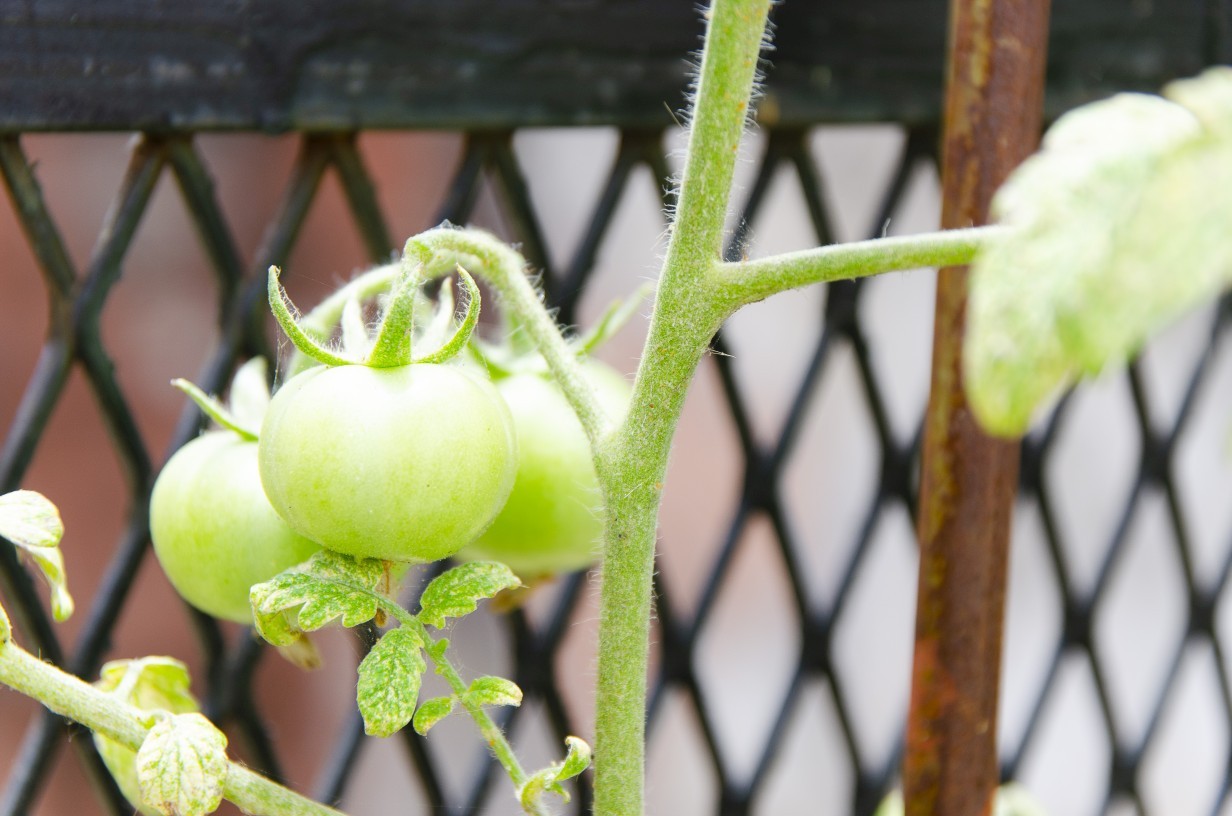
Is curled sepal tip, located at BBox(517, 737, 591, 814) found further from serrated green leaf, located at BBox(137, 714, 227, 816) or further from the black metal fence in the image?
the black metal fence

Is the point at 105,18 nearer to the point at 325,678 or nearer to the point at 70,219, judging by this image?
the point at 70,219

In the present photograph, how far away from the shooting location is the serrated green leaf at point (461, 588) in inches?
11.8

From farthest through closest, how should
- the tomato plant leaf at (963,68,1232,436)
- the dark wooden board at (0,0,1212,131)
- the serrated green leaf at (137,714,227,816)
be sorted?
1. the dark wooden board at (0,0,1212,131)
2. the serrated green leaf at (137,714,227,816)
3. the tomato plant leaf at (963,68,1232,436)

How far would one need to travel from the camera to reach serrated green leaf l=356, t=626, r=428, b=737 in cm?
28

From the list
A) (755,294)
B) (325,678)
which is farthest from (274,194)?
(755,294)

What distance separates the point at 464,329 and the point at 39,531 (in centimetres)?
12

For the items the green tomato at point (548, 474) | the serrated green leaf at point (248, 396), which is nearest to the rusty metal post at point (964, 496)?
the green tomato at point (548, 474)

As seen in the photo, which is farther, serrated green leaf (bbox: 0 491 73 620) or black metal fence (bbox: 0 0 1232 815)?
black metal fence (bbox: 0 0 1232 815)

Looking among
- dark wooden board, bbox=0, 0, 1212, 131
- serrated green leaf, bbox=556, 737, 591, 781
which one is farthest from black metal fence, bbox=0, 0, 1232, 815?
serrated green leaf, bbox=556, 737, 591, 781

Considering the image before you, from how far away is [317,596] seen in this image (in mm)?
279

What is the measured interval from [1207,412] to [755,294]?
178 centimetres

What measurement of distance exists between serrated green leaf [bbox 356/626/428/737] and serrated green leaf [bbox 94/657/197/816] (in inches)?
3.9

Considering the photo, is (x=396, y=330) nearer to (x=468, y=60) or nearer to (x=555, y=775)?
(x=555, y=775)

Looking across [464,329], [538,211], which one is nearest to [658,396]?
[464,329]
